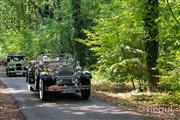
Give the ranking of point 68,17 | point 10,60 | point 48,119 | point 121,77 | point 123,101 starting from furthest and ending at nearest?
1. point 10,60
2. point 68,17
3. point 121,77
4. point 123,101
5. point 48,119

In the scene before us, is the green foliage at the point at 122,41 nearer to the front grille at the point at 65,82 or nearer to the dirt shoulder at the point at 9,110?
the front grille at the point at 65,82

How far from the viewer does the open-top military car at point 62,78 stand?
16.4 m

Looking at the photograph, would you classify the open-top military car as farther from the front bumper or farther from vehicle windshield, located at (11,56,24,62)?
vehicle windshield, located at (11,56,24,62)

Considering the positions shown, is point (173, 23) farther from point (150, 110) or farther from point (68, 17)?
point (68, 17)

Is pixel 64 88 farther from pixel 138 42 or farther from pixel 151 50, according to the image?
pixel 138 42

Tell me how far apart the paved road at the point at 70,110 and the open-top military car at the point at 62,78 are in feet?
1.46

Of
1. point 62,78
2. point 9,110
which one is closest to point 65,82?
point 62,78

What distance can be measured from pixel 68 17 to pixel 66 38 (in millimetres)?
1550

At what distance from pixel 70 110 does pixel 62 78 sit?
2.68 metres

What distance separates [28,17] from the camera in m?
53.8

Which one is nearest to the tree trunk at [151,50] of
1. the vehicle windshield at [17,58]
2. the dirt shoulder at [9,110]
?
the dirt shoulder at [9,110]

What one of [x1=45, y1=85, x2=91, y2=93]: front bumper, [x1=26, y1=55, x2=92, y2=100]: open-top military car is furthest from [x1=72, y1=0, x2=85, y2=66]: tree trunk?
[x1=45, y1=85, x2=91, y2=93]: front bumper

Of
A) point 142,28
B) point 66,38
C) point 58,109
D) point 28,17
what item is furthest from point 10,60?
point 58,109

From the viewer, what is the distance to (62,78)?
1661cm
